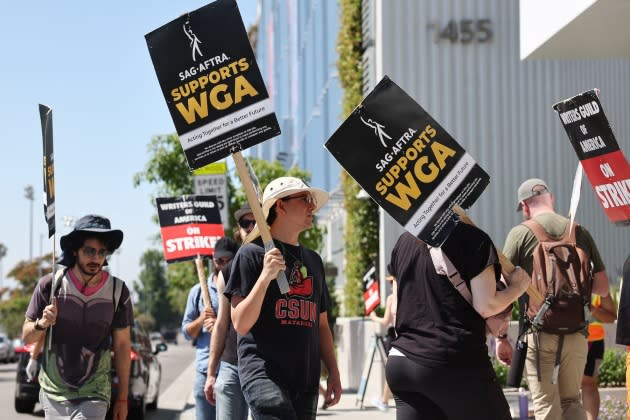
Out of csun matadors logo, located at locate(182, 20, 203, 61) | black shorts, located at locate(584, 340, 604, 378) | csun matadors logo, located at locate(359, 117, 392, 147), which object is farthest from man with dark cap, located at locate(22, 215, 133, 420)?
black shorts, located at locate(584, 340, 604, 378)

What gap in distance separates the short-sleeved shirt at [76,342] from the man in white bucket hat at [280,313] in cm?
96

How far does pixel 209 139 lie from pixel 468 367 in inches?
68.1

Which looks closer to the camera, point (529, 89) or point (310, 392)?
point (310, 392)

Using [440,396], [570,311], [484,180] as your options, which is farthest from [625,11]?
[440,396]

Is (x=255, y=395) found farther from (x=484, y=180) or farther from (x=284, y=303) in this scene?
(x=484, y=180)

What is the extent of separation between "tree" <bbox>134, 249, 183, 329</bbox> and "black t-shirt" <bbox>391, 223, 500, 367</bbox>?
6944 inches

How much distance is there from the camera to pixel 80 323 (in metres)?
6.37

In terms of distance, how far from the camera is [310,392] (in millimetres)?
5762

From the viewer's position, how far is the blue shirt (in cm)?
851

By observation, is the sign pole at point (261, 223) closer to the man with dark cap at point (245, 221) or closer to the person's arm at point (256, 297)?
the person's arm at point (256, 297)

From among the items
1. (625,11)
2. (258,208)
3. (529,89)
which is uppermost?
(529,89)

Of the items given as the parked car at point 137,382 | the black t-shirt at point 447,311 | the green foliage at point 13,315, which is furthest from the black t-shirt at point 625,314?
the green foliage at point 13,315

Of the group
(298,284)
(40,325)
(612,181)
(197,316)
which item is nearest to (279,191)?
(298,284)

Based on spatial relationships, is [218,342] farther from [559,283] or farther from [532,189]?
[532,189]
